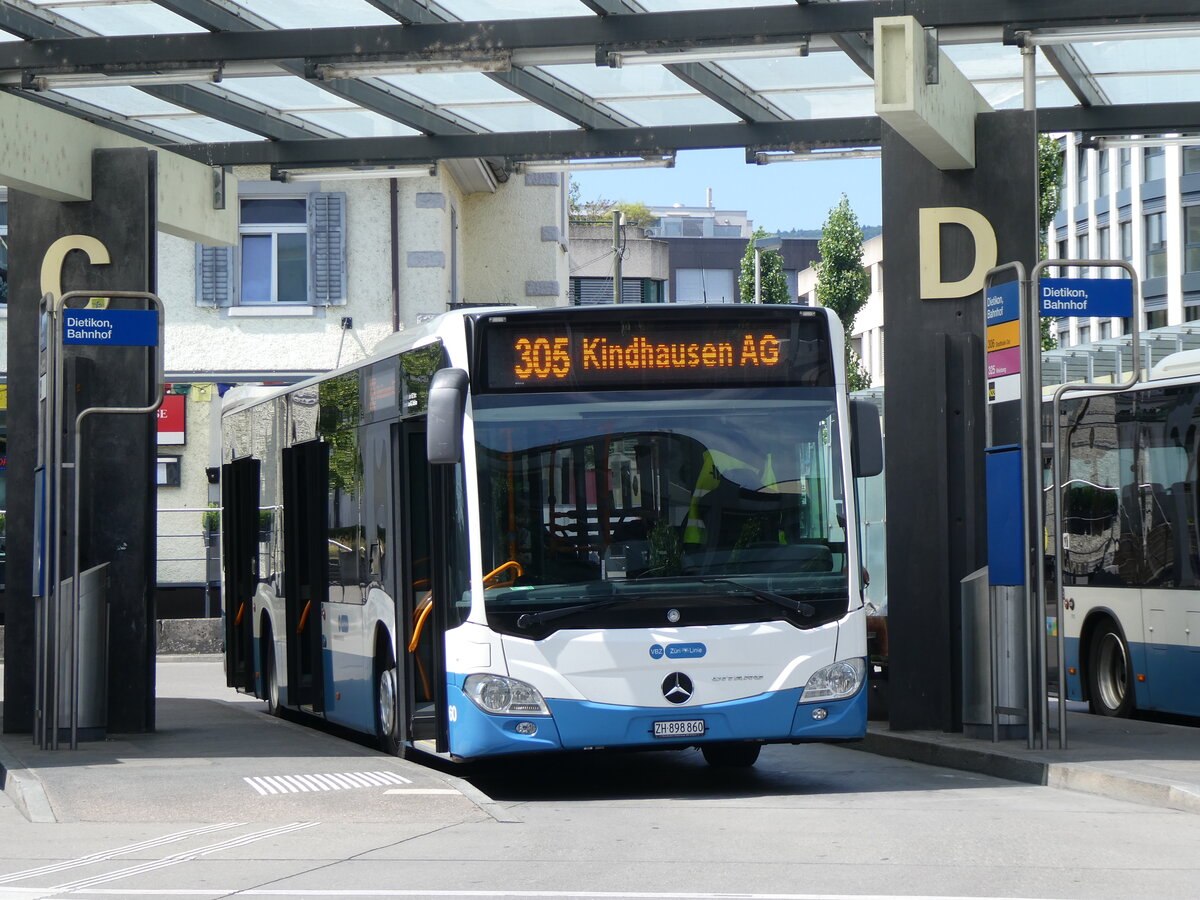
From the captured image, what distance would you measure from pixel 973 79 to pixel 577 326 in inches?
210

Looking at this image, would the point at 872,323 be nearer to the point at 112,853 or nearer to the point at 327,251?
the point at 327,251

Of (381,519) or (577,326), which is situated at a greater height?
(577,326)

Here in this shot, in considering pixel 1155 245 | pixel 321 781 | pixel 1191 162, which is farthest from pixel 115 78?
pixel 1155 245

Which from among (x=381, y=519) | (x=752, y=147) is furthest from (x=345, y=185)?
(x=381, y=519)

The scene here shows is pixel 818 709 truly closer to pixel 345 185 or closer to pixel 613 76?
pixel 613 76

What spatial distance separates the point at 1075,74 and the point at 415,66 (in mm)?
5082

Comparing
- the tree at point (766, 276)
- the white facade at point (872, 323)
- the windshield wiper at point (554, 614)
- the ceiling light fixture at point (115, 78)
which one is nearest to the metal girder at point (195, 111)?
the ceiling light fixture at point (115, 78)

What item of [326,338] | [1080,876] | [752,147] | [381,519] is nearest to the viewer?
[1080,876]

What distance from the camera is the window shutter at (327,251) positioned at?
1259 inches

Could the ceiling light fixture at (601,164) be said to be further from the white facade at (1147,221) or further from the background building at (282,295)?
the white facade at (1147,221)

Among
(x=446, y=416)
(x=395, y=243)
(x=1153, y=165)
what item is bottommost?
(x=446, y=416)

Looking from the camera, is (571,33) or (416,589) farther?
(571,33)

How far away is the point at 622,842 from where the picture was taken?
9.40m

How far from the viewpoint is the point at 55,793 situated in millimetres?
11297
